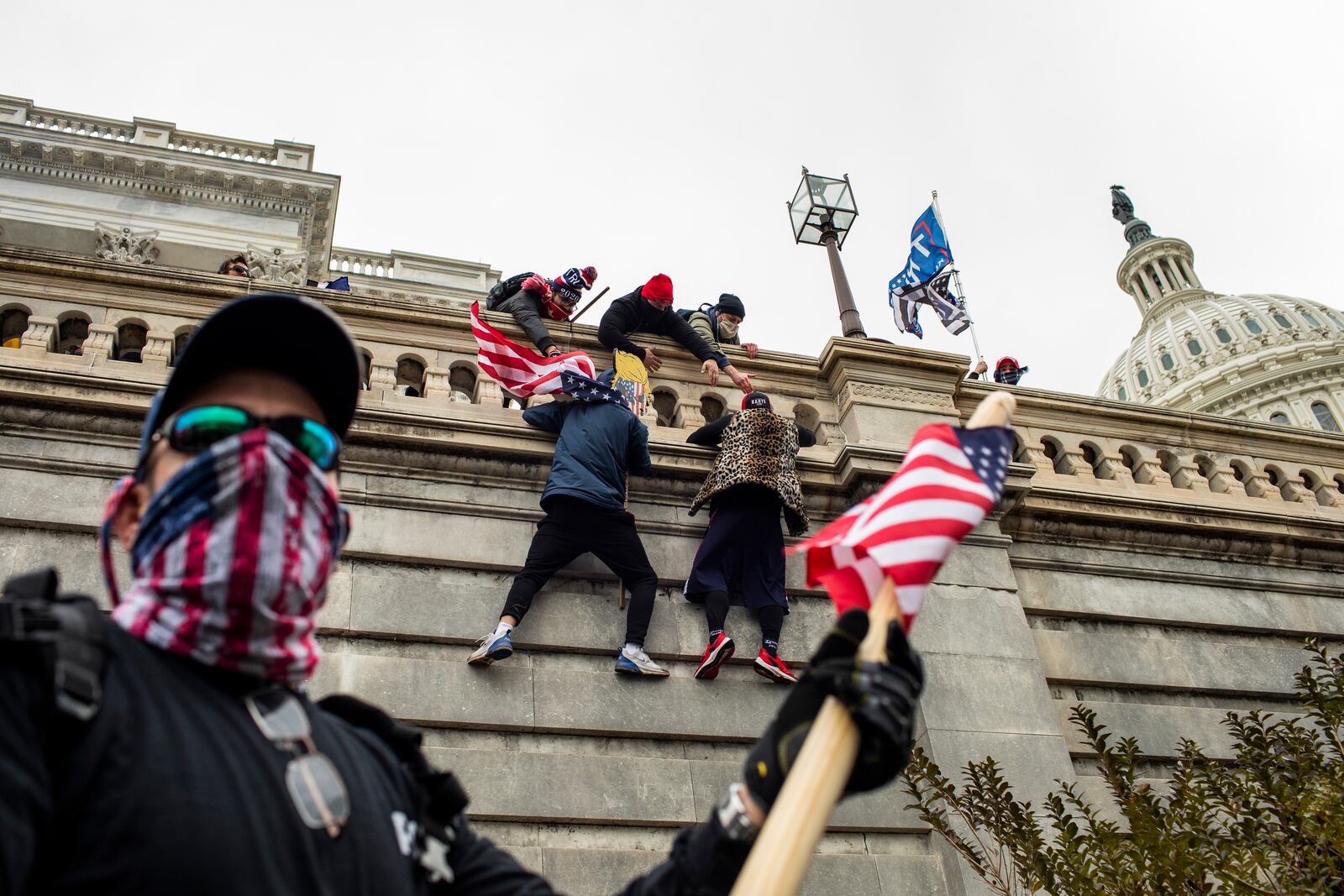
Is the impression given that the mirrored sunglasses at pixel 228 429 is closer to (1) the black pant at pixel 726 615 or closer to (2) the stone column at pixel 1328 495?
(1) the black pant at pixel 726 615

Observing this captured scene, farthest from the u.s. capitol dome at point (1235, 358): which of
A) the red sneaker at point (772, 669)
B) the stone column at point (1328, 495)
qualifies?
the red sneaker at point (772, 669)

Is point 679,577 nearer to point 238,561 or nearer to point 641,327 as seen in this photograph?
point 641,327

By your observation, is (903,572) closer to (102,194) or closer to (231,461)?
(231,461)

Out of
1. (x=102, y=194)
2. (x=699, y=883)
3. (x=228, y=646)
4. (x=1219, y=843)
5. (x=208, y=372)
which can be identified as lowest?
(x=699, y=883)

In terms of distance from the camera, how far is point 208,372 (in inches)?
102

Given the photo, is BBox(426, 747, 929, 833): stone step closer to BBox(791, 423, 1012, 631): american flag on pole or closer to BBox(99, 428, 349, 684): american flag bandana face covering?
BBox(791, 423, 1012, 631): american flag on pole

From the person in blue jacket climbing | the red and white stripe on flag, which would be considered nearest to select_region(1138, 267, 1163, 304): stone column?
the red and white stripe on flag

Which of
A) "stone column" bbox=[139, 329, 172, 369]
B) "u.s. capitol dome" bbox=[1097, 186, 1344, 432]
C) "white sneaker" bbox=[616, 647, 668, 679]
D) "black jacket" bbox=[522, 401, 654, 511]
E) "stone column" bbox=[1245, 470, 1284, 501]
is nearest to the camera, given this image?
"white sneaker" bbox=[616, 647, 668, 679]

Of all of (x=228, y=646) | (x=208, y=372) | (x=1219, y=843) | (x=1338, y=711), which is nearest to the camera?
(x=228, y=646)

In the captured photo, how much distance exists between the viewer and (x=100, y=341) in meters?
8.79

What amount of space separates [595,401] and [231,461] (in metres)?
6.59

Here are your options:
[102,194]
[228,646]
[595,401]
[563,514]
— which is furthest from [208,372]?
[102,194]

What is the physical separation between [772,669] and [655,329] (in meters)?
3.53

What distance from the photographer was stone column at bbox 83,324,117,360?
340 inches
